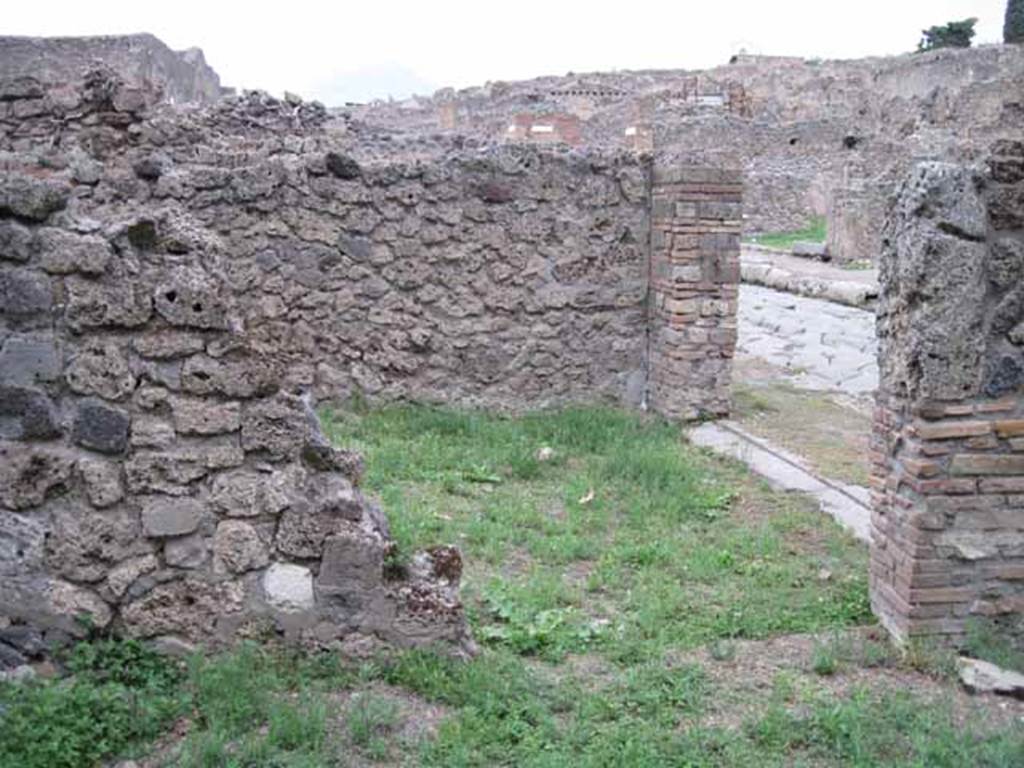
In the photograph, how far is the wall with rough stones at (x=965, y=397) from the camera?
4.11m

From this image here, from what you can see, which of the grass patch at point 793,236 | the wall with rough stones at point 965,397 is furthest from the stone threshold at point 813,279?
the wall with rough stones at point 965,397

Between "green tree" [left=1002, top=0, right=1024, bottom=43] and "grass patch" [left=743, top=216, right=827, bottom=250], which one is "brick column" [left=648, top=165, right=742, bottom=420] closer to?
"grass patch" [left=743, top=216, right=827, bottom=250]

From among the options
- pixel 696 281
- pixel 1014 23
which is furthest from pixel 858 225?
pixel 1014 23

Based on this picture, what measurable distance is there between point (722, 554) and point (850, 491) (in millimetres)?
1631

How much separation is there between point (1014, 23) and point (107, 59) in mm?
33285

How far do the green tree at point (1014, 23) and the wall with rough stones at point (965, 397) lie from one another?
1500 inches

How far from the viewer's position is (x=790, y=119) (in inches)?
1246

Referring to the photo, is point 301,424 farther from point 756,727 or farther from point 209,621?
point 756,727

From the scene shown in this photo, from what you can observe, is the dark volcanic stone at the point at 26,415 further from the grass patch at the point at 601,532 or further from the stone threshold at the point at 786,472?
the stone threshold at the point at 786,472

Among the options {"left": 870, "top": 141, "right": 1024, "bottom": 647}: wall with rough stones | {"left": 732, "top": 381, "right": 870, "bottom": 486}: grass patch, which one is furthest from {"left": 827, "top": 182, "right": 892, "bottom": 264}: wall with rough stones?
{"left": 870, "top": 141, "right": 1024, "bottom": 647}: wall with rough stones

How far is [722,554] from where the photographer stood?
523cm

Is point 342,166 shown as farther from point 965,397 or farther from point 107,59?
point 107,59

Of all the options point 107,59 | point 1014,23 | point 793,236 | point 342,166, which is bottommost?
point 793,236

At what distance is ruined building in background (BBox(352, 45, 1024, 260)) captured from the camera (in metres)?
21.1
